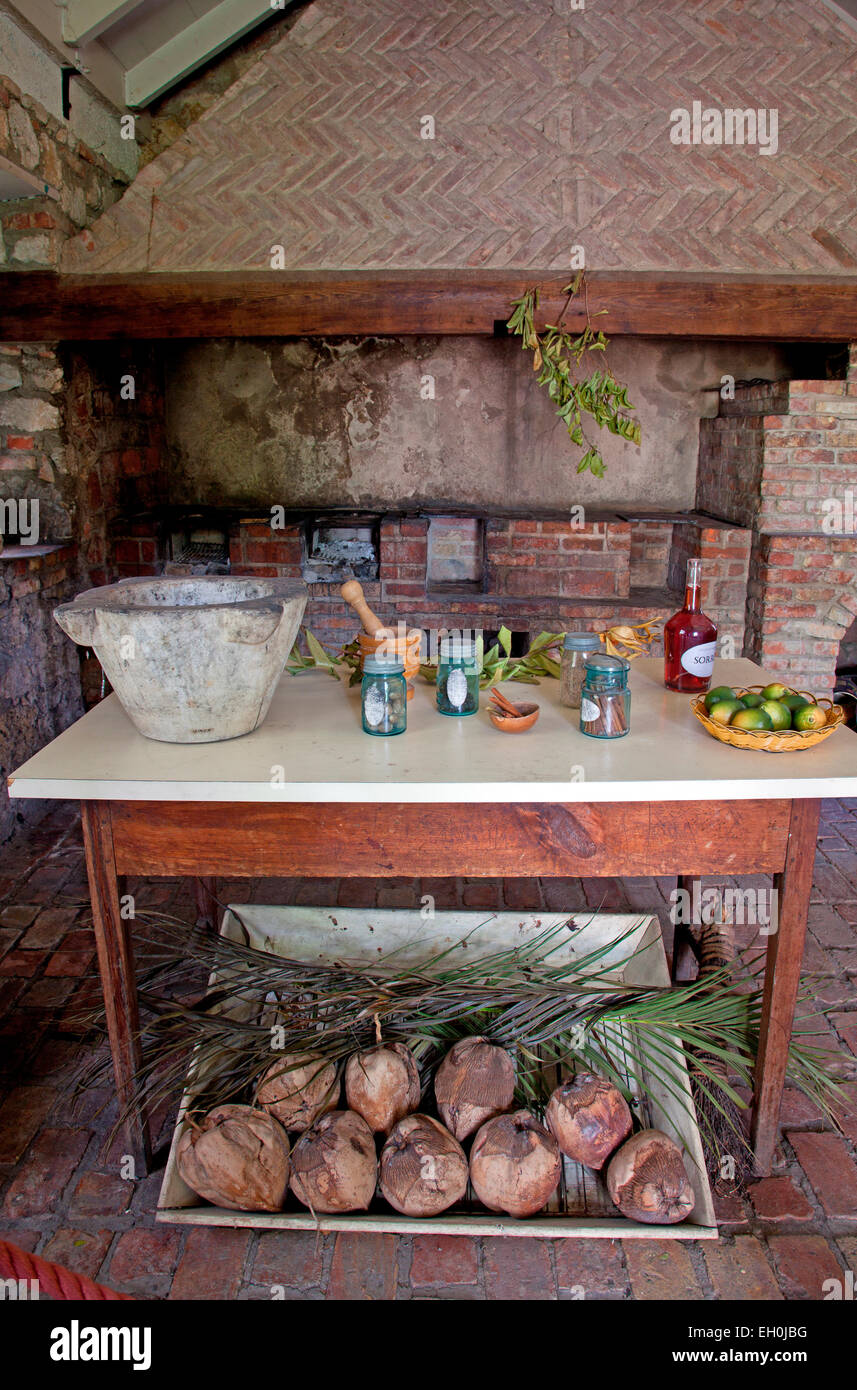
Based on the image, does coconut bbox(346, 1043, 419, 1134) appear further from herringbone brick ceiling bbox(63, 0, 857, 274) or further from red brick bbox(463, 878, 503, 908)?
herringbone brick ceiling bbox(63, 0, 857, 274)

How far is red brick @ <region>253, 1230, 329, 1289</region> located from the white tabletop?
0.82m

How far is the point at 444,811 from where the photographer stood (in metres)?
1.71

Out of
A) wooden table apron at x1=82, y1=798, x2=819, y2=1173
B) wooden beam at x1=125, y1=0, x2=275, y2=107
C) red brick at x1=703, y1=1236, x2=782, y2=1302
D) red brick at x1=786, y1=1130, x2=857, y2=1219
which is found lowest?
red brick at x1=786, y1=1130, x2=857, y2=1219

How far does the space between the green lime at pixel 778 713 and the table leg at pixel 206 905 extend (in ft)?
4.90

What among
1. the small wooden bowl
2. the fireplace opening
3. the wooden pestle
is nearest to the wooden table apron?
the small wooden bowl

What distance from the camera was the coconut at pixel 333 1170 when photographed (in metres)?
1.69

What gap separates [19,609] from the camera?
338cm

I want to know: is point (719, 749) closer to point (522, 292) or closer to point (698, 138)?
point (522, 292)

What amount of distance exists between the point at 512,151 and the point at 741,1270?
352 centimetres

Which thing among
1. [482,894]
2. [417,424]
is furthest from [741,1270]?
[417,424]

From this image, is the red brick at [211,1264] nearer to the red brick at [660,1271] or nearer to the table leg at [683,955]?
the red brick at [660,1271]

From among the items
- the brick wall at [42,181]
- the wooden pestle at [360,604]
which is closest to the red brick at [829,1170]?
the wooden pestle at [360,604]

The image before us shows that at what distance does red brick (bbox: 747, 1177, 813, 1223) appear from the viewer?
5.88ft
